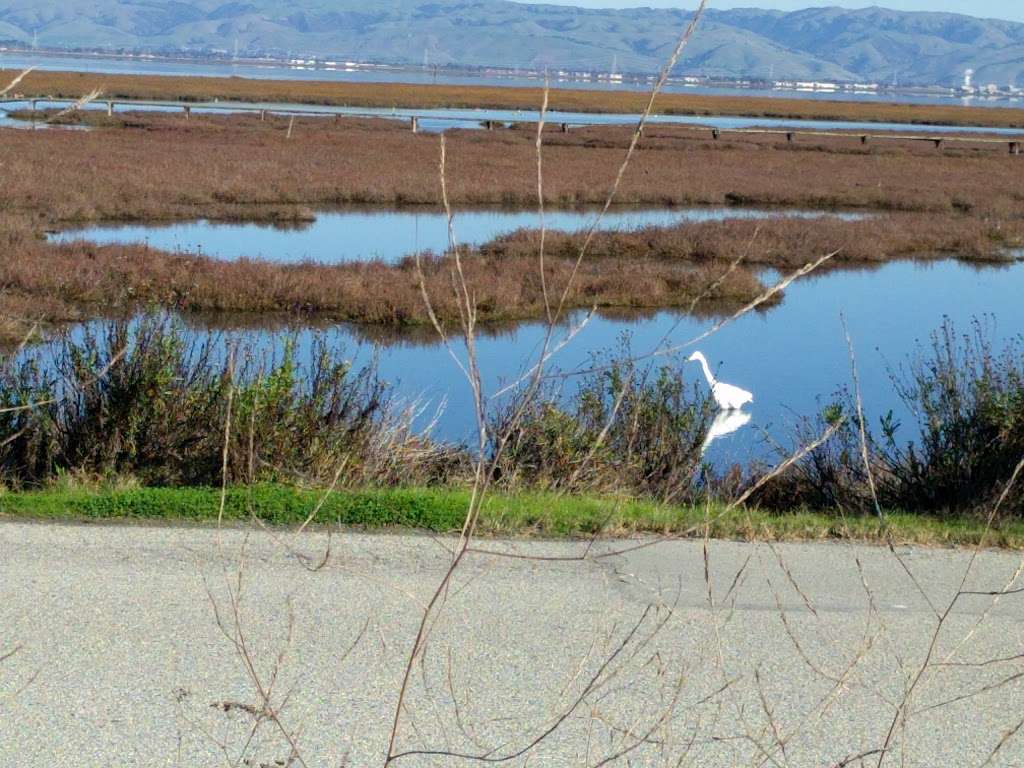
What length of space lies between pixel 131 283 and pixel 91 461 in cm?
1331

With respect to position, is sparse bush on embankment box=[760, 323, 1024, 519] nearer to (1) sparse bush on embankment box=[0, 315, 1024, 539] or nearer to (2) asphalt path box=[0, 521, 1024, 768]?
(1) sparse bush on embankment box=[0, 315, 1024, 539]

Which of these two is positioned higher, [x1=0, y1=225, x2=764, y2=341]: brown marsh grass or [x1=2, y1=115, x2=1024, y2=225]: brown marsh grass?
[x1=2, y1=115, x2=1024, y2=225]: brown marsh grass

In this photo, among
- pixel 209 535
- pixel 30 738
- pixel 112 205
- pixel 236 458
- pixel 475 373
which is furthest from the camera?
pixel 112 205

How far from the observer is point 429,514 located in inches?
299

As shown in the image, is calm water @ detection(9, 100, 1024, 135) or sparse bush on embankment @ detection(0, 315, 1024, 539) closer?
sparse bush on embankment @ detection(0, 315, 1024, 539)

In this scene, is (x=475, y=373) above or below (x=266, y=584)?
above

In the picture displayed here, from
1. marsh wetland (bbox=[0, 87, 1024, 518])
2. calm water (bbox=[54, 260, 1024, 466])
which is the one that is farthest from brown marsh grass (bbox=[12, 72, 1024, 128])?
calm water (bbox=[54, 260, 1024, 466])

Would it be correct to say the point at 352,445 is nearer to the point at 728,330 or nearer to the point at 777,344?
the point at 777,344

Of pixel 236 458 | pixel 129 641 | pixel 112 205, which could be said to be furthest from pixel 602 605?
pixel 112 205

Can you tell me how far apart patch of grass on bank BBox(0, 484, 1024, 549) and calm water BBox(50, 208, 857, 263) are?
55.3 feet

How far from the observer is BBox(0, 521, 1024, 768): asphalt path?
460 cm

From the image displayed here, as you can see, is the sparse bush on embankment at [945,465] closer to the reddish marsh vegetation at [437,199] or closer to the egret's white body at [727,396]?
the reddish marsh vegetation at [437,199]

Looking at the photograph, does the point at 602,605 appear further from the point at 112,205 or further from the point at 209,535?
the point at 112,205

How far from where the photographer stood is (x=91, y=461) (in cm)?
937
